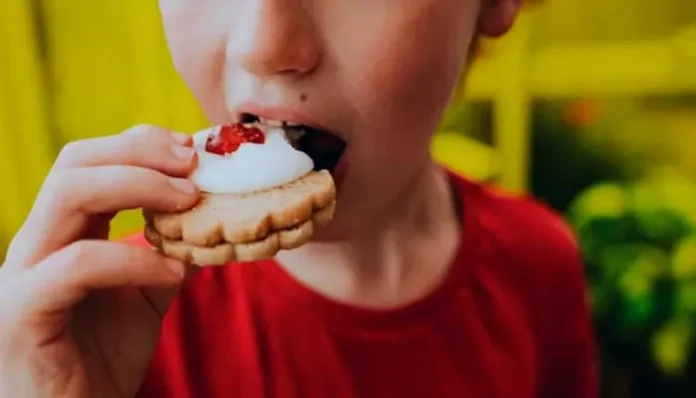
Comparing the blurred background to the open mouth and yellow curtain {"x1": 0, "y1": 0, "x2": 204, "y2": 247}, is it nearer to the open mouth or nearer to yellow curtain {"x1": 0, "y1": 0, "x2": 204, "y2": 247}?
yellow curtain {"x1": 0, "y1": 0, "x2": 204, "y2": 247}

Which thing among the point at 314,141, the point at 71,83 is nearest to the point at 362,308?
the point at 314,141

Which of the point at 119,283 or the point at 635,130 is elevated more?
the point at 119,283

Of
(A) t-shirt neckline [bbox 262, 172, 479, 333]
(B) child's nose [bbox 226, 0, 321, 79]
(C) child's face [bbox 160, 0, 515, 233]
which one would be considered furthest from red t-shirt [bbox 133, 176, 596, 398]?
(B) child's nose [bbox 226, 0, 321, 79]

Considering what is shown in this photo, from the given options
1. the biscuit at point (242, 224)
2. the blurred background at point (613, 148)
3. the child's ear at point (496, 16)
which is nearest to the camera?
the biscuit at point (242, 224)

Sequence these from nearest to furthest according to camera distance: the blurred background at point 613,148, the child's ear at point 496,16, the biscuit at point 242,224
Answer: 1. the biscuit at point 242,224
2. the child's ear at point 496,16
3. the blurred background at point 613,148

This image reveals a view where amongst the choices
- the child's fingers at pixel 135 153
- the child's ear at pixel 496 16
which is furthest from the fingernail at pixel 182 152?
the child's ear at pixel 496 16

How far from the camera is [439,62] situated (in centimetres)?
63

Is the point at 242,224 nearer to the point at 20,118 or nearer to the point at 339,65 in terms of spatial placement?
the point at 339,65

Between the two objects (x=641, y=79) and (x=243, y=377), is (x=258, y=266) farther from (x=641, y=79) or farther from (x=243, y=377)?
(x=641, y=79)

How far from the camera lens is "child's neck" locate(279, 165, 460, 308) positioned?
2.48ft

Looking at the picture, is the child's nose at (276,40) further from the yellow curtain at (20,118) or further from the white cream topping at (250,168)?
the yellow curtain at (20,118)

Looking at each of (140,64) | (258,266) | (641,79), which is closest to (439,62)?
(258,266)

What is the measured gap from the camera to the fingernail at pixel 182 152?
553mm

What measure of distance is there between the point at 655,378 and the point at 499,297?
0.56 meters
